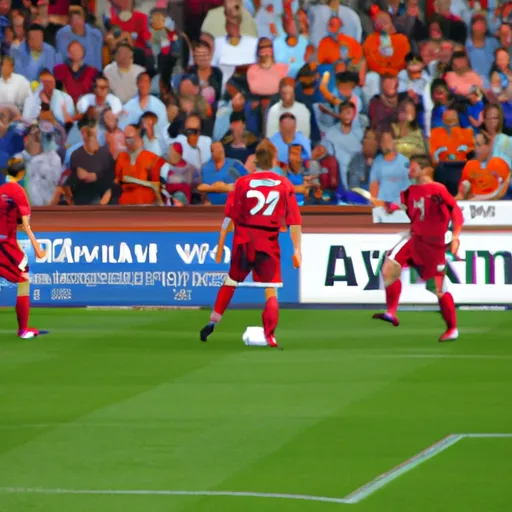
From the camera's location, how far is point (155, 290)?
56.0ft

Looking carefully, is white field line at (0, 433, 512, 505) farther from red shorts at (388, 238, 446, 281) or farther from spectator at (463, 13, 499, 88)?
spectator at (463, 13, 499, 88)

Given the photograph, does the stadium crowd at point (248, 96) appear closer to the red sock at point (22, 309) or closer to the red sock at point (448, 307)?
the red sock at point (448, 307)

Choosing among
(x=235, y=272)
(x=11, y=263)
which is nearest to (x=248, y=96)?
(x=11, y=263)

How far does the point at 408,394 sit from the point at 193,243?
774cm

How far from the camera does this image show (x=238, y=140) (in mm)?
17875

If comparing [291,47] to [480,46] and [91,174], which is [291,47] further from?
[91,174]

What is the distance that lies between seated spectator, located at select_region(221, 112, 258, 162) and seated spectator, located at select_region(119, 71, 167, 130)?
93 cm

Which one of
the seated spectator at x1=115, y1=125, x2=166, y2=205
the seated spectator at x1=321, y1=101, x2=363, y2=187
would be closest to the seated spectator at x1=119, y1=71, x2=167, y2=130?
the seated spectator at x1=115, y1=125, x2=166, y2=205

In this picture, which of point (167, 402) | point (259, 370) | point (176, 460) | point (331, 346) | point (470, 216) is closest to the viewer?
point (176, 460)

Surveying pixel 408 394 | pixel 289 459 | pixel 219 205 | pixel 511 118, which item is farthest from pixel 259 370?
pixel 511 118

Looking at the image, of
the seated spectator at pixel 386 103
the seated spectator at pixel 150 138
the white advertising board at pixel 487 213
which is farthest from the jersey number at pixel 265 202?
the seated spectator at pixel 386 103

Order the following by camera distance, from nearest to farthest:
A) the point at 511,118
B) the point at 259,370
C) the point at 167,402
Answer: the point at 167,402 → the point at 259,370 → the point at 511,118

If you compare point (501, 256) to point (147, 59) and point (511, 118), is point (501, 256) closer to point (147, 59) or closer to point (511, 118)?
point (511, 118)

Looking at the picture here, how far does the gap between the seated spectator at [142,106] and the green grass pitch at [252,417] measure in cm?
446
